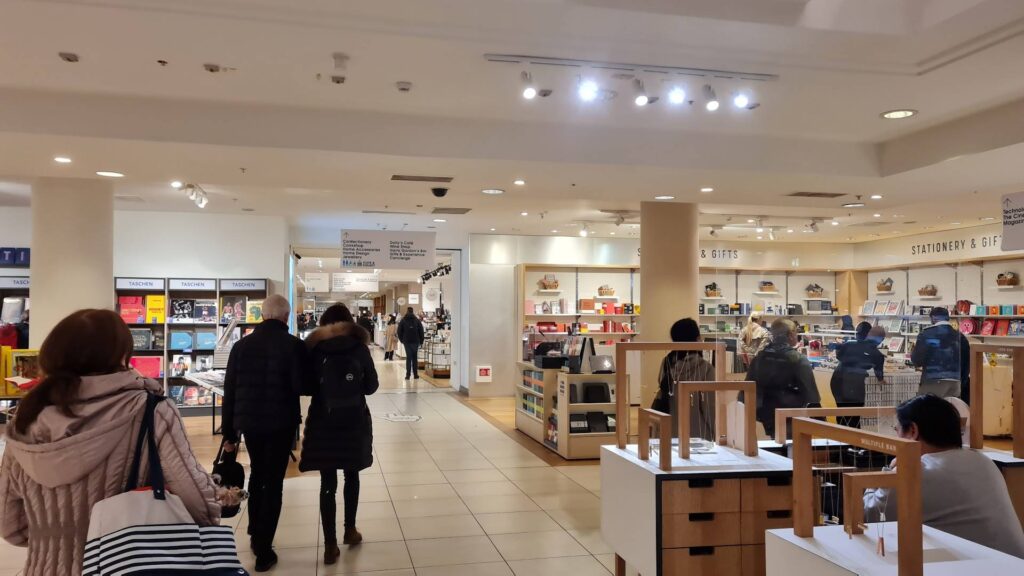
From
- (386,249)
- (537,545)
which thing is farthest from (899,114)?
(386,249)

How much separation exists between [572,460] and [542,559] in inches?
118

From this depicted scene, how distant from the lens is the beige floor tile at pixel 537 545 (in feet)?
15.1

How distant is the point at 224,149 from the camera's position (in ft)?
17.8

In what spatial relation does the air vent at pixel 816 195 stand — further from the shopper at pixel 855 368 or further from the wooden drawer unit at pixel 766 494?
the wooden drawer unit at pixel 766 494

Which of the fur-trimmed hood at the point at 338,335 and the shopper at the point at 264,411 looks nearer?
the shopper at the point at 264,411

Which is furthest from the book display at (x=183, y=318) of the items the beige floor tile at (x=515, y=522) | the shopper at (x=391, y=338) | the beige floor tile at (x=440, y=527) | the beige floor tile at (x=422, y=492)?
the shopper at (x=391, y=338)

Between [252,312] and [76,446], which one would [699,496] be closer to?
[76,446]

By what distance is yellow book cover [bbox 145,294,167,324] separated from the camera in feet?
34.0

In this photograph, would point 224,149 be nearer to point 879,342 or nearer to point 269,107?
point 269,107

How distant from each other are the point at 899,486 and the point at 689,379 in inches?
110

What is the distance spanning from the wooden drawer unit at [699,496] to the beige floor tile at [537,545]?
1.40 m

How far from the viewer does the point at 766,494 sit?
3500mm

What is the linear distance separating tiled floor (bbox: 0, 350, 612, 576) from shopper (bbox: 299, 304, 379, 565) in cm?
45

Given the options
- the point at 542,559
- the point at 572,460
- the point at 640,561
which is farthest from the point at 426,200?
the point at 640,561
